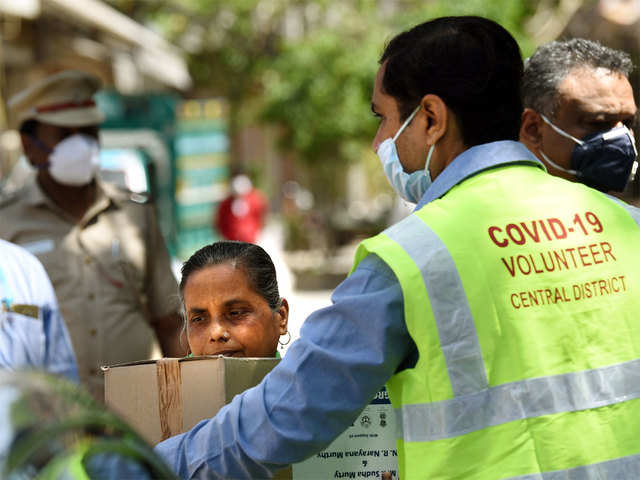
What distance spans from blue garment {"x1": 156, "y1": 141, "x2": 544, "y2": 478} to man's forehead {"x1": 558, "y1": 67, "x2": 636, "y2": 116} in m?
1.37

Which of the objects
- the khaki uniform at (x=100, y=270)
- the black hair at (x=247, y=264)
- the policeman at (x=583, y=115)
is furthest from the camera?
the khaki uniform at (x=100, y=270)

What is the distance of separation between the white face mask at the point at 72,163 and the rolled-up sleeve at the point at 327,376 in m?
2.44

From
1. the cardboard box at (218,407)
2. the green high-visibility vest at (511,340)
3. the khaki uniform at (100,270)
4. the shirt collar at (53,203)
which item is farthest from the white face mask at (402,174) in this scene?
the shirt collar at (53,203)

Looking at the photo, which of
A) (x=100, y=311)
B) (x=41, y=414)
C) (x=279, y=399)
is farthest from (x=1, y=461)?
(x=100, y=311)

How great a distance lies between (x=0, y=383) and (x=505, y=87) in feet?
3.92

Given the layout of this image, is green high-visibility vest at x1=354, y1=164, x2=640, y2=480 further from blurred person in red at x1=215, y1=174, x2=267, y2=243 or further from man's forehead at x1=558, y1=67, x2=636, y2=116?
blurred person in red at x1=215, y1=174, x2=267, y2=243

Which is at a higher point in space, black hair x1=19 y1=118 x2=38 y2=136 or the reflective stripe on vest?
black hair x1=19 y1=118 x2=38 y2=136

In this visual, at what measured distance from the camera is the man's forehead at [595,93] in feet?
9.48

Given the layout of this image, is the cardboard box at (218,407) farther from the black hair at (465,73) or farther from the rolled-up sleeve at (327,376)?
the black hair at (465,73)

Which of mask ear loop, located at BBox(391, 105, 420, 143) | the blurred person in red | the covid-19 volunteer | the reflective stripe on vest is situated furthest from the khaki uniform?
the blurred person in red

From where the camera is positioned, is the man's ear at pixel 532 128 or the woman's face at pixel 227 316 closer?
the woman's face at pixel 227 316

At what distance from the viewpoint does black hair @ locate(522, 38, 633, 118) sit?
295cm

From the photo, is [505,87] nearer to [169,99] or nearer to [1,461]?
[1,461]

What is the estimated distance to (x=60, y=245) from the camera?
3.94 metres
